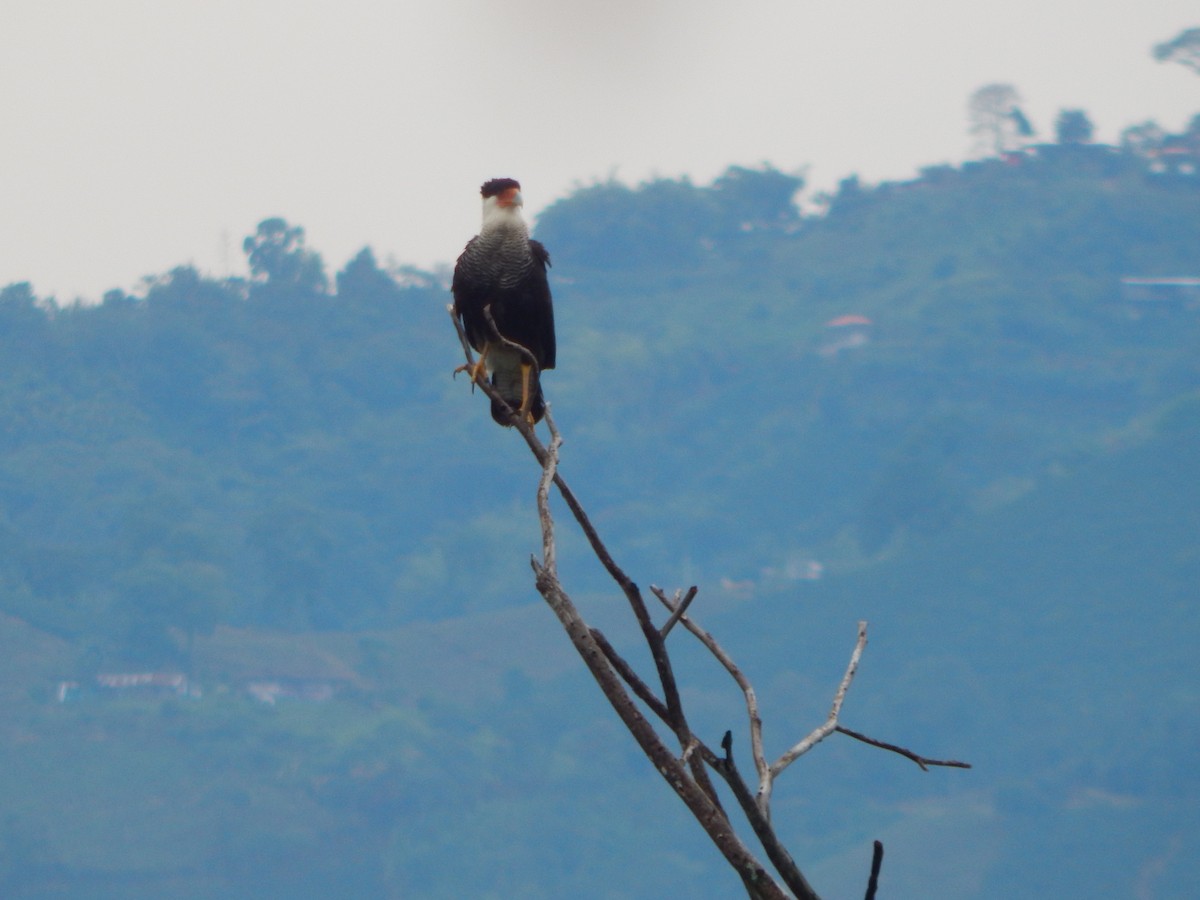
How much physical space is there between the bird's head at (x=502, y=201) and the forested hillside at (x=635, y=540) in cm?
4734

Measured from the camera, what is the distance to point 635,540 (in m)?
72.9

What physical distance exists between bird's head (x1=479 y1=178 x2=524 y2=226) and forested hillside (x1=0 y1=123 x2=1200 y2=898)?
4734 cm

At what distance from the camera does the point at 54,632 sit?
6281cm

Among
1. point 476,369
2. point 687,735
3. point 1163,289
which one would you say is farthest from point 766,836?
point 1163,289

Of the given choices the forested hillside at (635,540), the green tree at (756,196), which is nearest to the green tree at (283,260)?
the forested hillside at (635,540)

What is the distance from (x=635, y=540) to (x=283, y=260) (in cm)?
2323

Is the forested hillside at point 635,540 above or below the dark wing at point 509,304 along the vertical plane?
above

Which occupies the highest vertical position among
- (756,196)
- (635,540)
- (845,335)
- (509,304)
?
(756,196)

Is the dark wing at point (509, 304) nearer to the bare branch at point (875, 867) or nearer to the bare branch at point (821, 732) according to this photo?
the bare branch at point (821, 732)

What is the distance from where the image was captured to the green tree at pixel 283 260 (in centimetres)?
7794

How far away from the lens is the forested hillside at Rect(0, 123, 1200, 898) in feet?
177

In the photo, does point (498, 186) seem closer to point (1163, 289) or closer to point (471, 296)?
point (471, 296)

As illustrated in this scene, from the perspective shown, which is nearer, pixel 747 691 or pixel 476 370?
pixel 747 691

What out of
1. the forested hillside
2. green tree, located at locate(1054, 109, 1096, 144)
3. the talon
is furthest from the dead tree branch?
green tree, located at locate(1054, 109, 1096, 144)
